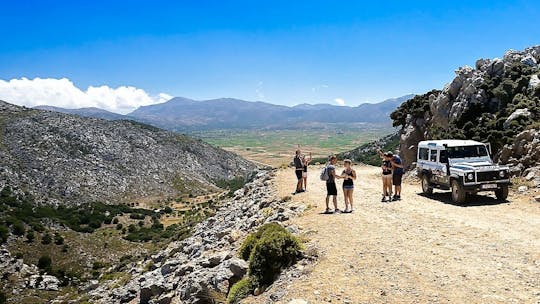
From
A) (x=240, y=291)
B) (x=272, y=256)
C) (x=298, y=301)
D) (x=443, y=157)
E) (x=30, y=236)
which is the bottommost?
(x=30, y=236)

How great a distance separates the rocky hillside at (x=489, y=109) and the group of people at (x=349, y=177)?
840 centimetres

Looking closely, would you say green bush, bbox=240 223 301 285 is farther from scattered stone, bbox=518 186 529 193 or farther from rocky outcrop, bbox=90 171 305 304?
scattered stone, bbox=518 186 529 193

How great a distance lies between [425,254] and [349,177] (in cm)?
653

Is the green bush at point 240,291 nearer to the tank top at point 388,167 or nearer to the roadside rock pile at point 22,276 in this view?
the tank top at point 388,167

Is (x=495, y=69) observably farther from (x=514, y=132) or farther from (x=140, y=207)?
(x=140, y=207)

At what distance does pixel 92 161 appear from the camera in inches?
3797

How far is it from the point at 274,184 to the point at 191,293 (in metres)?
19.4

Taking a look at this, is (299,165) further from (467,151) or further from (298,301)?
(298,301)

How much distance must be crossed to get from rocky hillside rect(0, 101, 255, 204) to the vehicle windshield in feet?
249

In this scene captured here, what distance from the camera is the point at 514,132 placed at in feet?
88.4

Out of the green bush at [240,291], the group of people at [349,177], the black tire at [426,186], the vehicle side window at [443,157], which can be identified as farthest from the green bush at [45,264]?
the green bush at [240,291]

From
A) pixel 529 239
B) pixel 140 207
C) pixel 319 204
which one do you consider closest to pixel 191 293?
pixel 319 204

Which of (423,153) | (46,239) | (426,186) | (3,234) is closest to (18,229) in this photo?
(3,234)

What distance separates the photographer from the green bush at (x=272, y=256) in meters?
11.1
